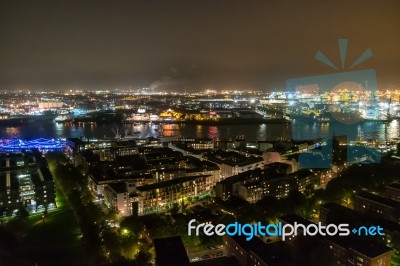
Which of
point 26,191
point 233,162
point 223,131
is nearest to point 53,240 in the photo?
point 26,191

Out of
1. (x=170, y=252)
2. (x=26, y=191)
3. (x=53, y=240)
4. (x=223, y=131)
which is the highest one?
(x=223, y=131)

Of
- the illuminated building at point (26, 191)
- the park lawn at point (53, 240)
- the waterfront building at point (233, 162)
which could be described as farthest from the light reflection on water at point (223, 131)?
the park lawn at point (53, 240)

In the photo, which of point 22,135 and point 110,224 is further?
point 22,135

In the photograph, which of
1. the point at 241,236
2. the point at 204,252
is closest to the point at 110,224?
the point at 204,252

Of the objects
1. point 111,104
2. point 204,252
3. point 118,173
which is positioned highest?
point 111,104

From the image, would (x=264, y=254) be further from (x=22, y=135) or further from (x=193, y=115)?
(x=193, y=115)

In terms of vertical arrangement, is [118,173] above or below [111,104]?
below

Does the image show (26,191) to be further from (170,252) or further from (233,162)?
(233,162)

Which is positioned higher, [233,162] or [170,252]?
[233,162]

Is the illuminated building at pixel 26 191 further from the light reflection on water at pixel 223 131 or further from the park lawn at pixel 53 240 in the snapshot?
the light reflection on water at pixel 223 131
